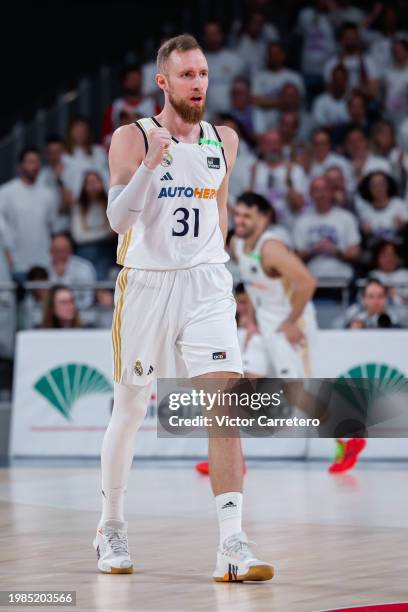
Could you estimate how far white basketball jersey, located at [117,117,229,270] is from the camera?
247 inches

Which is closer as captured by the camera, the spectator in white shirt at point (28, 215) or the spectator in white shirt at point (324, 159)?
the spectator in white shirt at point (28, 215)

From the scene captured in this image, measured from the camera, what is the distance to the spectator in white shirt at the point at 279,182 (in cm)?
1559

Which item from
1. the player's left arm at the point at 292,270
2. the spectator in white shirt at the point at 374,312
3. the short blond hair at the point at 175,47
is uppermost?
the short blond hair at the point at 175,47

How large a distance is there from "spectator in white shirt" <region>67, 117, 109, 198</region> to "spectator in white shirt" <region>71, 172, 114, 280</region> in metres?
0.84

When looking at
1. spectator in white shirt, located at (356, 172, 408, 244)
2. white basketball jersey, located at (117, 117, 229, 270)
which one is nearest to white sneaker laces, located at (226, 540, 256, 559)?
white basketball jersey, located at (117, 117, 229, 270)

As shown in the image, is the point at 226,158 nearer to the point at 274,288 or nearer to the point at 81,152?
the point at 274,288

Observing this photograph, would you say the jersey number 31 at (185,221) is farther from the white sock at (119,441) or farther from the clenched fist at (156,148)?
the white sock at (119,441)

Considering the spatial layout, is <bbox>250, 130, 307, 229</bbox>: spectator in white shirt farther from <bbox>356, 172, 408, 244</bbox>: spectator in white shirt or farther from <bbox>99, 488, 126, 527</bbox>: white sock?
<bbox>99, 488, 126, 527</bbox>: white sock

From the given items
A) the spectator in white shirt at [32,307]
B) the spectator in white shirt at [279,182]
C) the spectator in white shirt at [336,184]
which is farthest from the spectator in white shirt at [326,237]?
the spectator in white shirt at [32,307]

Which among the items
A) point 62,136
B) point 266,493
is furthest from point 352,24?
point 266,493

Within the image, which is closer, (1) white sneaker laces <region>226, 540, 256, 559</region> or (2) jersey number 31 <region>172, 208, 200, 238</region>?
(1) white sneaker laces <region>226, 540, 256, 559</region>

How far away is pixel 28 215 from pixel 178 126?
923cm

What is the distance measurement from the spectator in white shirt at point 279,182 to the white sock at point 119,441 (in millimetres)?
9344

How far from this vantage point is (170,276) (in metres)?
6.32
